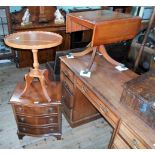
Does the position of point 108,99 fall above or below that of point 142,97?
below

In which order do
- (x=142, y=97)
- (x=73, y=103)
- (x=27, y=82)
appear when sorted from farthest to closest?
(x=73, y=103)
(x=27, y=82)
(x=142, y=97)

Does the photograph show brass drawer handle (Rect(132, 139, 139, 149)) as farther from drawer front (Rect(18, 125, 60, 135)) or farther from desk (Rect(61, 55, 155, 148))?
drawer front (Rect(18, 125, 60, 135))

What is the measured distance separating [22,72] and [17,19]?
95cm

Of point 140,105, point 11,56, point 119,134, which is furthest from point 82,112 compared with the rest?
point 11,56

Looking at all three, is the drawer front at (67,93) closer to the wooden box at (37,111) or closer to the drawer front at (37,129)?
the wooden box at (37,111)

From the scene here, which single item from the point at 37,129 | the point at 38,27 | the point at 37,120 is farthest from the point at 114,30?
the point at 38,27

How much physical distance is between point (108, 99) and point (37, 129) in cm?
98

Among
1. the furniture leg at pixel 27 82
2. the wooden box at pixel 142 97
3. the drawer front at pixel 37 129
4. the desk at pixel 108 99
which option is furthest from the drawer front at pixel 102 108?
the drawer front at pixel 37 129

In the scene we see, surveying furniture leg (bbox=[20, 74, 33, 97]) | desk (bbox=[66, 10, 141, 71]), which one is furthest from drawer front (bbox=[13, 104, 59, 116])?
desk (bbox=[66, 10, 141, 71])

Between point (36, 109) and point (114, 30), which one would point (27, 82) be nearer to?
point (36, 109)

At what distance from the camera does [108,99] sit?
4.95 feet

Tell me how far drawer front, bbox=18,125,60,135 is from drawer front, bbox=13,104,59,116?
233mm

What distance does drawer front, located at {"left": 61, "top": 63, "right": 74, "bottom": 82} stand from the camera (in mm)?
1996

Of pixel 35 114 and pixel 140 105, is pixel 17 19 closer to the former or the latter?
pixel 35 114
